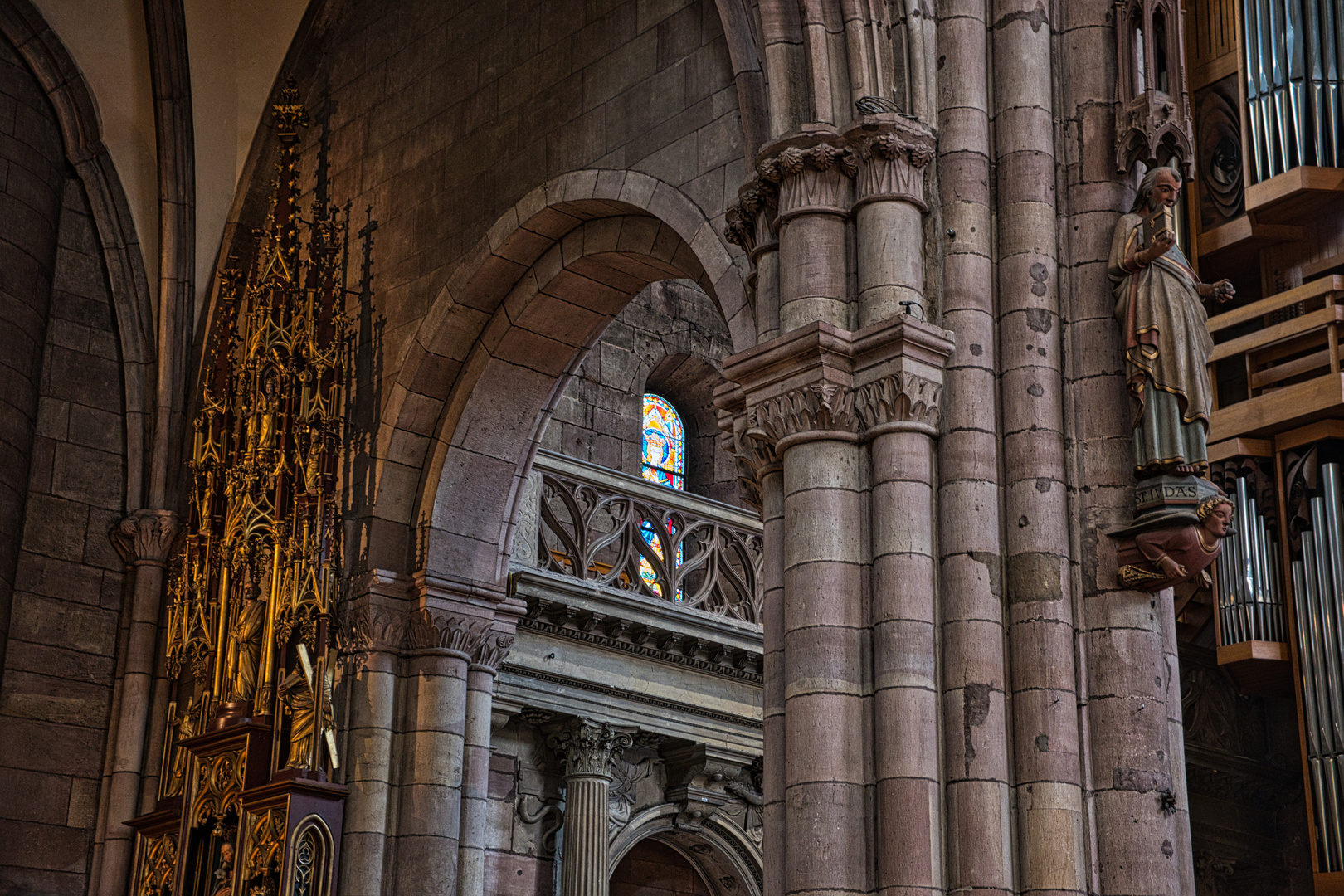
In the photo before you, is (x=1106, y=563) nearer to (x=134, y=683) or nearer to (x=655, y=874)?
(x=134, y=683)

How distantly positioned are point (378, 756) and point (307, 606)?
1030mm

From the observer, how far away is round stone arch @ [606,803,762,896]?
14422 millimetres

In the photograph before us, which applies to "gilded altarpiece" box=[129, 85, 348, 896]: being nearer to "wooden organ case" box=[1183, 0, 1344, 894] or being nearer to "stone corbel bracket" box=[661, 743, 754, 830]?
"stone corbel bracket" box=[661, 743, 754, 830]

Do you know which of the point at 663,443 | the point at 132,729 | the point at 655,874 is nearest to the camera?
the point at 132,729

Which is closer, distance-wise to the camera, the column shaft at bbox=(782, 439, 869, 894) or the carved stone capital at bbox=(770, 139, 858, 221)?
the column shaft at bbox=(782, 439, 869, 894)

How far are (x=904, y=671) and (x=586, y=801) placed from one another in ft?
23.1

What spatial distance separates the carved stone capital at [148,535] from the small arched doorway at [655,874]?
5.19m

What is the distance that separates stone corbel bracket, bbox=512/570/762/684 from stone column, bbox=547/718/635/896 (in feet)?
2.33

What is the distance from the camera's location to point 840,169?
7684 millimetres

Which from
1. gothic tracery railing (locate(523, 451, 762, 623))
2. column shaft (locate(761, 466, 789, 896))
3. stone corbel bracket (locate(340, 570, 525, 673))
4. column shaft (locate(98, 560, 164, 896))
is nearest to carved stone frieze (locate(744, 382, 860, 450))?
column shaft (locate(761, 466, 789, 896))

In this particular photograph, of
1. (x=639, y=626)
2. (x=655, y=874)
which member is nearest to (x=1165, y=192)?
(x=639, y=626)

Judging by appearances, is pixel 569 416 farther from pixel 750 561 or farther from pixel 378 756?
pixel 378 756

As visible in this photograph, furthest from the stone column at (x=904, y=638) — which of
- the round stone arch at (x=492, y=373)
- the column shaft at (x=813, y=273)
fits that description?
the round stone arch at (x=492, y=373)

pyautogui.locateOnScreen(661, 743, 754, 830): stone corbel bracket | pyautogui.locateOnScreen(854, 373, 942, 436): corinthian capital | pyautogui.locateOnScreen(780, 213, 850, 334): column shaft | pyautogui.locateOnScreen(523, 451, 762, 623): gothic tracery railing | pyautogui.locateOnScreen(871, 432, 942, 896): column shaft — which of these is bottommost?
pyautogui.locateOnScreen(871, 432, 942, 896): column shaft
